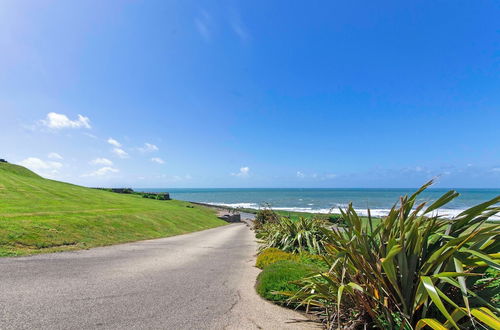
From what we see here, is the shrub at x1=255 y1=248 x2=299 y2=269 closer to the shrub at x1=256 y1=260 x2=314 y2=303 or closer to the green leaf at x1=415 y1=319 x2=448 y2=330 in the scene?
the shrub at x1=256 y1=260 x2=314 y2=303

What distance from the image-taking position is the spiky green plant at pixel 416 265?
276 centimetres

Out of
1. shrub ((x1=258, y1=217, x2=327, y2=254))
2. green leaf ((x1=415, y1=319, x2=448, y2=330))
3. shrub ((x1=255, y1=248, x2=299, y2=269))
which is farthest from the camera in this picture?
shrub ((x1=258, y1=217, x2=327, y2=254))

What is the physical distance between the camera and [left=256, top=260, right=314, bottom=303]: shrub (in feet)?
16.8

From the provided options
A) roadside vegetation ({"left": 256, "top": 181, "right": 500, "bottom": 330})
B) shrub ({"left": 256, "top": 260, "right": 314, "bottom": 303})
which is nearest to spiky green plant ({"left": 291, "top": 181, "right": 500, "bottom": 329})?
roadside vegetation ({"left": 256, "top": 181, "right": 500, "bottom": 330})

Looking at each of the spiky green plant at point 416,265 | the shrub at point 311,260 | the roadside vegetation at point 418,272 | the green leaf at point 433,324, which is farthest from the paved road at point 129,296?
the green leaf at point 433,324

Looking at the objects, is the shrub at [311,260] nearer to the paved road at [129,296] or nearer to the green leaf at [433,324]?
the paved road at [129,296]

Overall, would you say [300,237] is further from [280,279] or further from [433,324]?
[433,324]

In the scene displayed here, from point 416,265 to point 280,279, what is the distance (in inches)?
122

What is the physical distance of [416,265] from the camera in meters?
3.27

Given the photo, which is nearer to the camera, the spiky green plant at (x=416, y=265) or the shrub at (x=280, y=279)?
the spiky green plant at (x=416, y=265)

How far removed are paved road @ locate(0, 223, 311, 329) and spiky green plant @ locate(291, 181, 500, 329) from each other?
4.93 feet

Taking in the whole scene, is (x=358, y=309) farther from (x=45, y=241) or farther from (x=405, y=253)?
(x=45, y=241)

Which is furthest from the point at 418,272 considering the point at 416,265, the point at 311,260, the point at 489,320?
the point at 311,260

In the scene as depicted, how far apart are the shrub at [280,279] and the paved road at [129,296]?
0.73 feet
